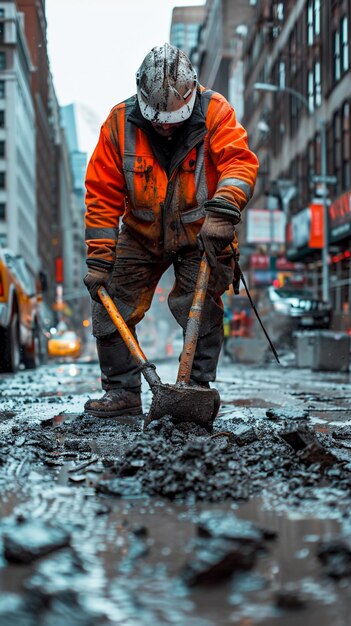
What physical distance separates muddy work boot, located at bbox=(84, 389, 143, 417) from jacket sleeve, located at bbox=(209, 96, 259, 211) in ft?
4.49

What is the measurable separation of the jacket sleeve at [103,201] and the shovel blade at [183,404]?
132 centimetres

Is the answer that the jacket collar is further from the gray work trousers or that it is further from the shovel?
the shovel

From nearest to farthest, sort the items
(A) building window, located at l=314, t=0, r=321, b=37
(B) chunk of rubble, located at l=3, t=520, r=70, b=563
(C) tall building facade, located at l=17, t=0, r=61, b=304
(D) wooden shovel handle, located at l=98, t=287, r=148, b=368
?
(B) chunk of rubble, located at l=3, t=520, r=70, b=563 < (D) wooden shovel handle, located at l=98, t=287, r=148, b=368 < (A) building window, located at l=314, t=0, r=321, b=37 < (C) tall building facade, located at l=17, t=0, r=61, b=304

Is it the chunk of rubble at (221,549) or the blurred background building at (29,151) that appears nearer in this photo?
the chunk of rubble at (221,549)

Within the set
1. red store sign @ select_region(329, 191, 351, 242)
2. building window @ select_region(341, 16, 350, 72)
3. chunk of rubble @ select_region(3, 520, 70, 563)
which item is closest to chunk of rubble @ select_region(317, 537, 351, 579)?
chunk of rubble @ select_region(3, 520, 70, 563)

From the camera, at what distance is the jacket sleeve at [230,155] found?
4.79 meters

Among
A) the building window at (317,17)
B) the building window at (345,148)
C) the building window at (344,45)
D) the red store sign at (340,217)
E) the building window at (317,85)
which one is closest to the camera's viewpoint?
the red store sign at (340,217)

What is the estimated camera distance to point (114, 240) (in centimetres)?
532

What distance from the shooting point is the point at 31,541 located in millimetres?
2033

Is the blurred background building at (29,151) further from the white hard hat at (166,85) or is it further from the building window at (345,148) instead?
the white hard hat at (166,85)

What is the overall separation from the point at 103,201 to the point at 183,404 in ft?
5.43

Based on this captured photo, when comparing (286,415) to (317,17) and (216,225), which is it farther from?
(317,17)

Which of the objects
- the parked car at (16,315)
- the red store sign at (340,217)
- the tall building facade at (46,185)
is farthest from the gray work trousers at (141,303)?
the tall building facade at (46,185)

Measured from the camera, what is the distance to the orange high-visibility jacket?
494 cm
